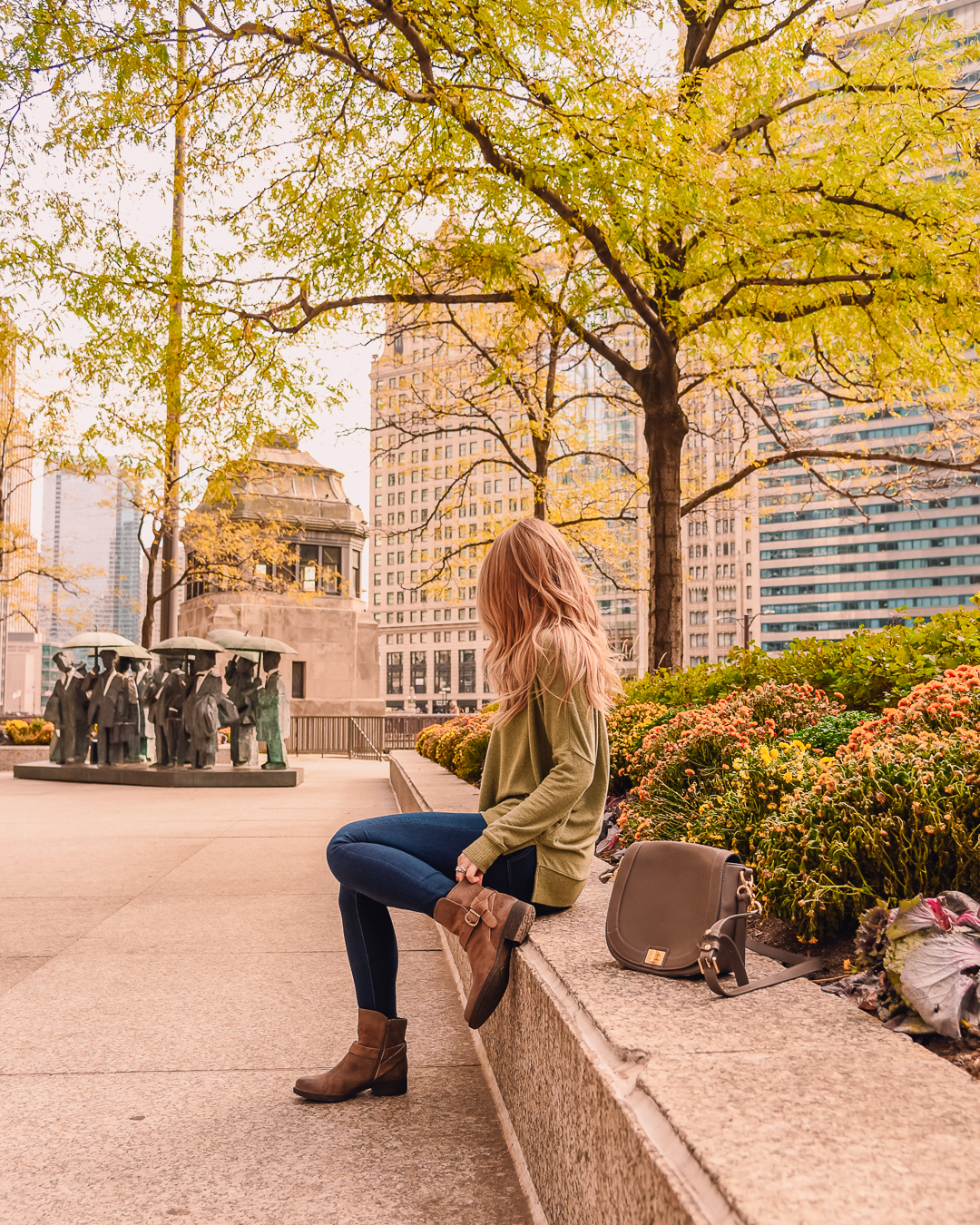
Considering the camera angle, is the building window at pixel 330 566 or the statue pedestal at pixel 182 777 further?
the building window at pixel 330 566

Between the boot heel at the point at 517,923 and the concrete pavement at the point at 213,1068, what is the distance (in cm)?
62

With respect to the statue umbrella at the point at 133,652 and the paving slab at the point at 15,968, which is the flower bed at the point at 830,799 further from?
the statue umbrella at the point at 133,652

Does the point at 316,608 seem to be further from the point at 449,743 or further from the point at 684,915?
the point at 684,915

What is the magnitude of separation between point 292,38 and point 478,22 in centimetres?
212

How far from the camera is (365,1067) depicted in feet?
10.6

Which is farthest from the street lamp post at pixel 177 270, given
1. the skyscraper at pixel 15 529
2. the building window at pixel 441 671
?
the building window at pixel 441 671

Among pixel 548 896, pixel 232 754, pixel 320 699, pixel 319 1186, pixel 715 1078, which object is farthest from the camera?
pixel 320 699

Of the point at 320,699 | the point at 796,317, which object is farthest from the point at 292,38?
the point at 320,699

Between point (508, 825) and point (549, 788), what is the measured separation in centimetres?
17

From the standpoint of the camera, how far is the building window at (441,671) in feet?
442

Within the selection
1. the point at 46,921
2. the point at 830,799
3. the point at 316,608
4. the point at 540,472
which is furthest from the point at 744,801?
the point at 316,608

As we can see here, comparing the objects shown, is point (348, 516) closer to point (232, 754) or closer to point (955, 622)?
point (232, 754)

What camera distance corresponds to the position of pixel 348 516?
116ft

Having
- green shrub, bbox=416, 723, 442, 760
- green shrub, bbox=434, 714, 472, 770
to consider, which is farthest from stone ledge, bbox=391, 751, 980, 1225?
green shrub, bbox=416, 723, 442, 760
